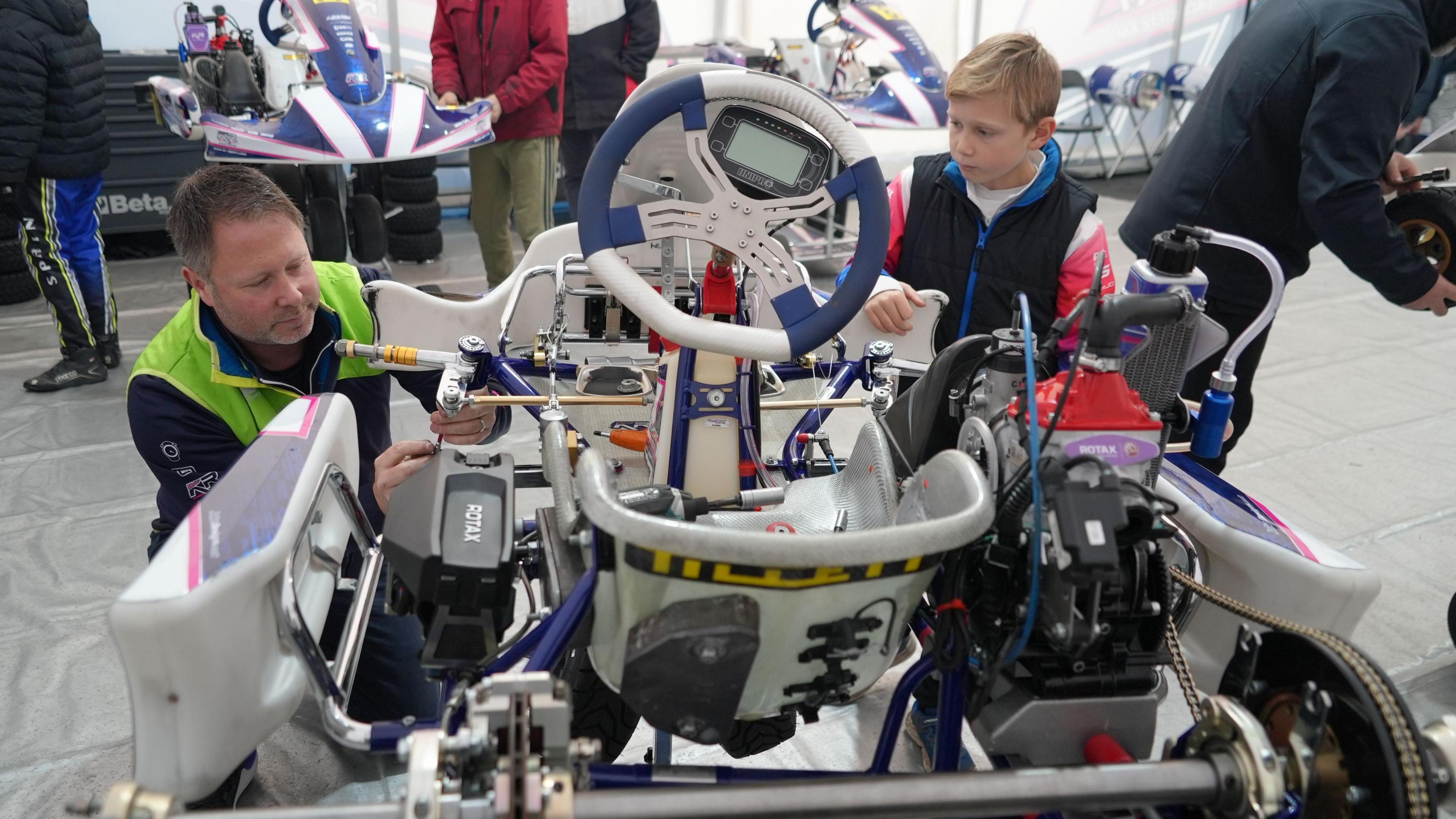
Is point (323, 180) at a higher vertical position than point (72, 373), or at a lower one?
higher

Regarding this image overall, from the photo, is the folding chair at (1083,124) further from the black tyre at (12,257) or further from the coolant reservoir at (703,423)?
the black tyre at (12,257)

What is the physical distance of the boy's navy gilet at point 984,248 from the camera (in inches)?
80.4

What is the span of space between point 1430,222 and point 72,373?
4328 mm

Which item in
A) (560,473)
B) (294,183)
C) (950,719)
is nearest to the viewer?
(950,719)

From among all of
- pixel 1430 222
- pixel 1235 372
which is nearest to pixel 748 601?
pixel 1235 372

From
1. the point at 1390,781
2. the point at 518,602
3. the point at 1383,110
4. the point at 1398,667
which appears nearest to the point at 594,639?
the point at 1390,781

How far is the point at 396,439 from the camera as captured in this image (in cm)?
330

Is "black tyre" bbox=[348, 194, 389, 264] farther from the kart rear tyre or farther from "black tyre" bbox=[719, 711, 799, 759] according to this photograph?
"black tyre" bbox=[719, 711, 799, 759]

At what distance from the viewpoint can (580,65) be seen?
464 centimetres

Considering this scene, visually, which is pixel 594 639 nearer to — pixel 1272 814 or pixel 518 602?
pixel 1272 814

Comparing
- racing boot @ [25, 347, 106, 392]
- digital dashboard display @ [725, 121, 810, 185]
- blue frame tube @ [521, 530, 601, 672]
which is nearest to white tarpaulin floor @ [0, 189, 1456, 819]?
racing boot @ [25, 347, 106, 392]

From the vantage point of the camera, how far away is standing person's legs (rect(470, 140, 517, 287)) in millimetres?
4516

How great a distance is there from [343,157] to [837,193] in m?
2.92

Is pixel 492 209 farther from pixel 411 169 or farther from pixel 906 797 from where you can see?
pixel 906 797
